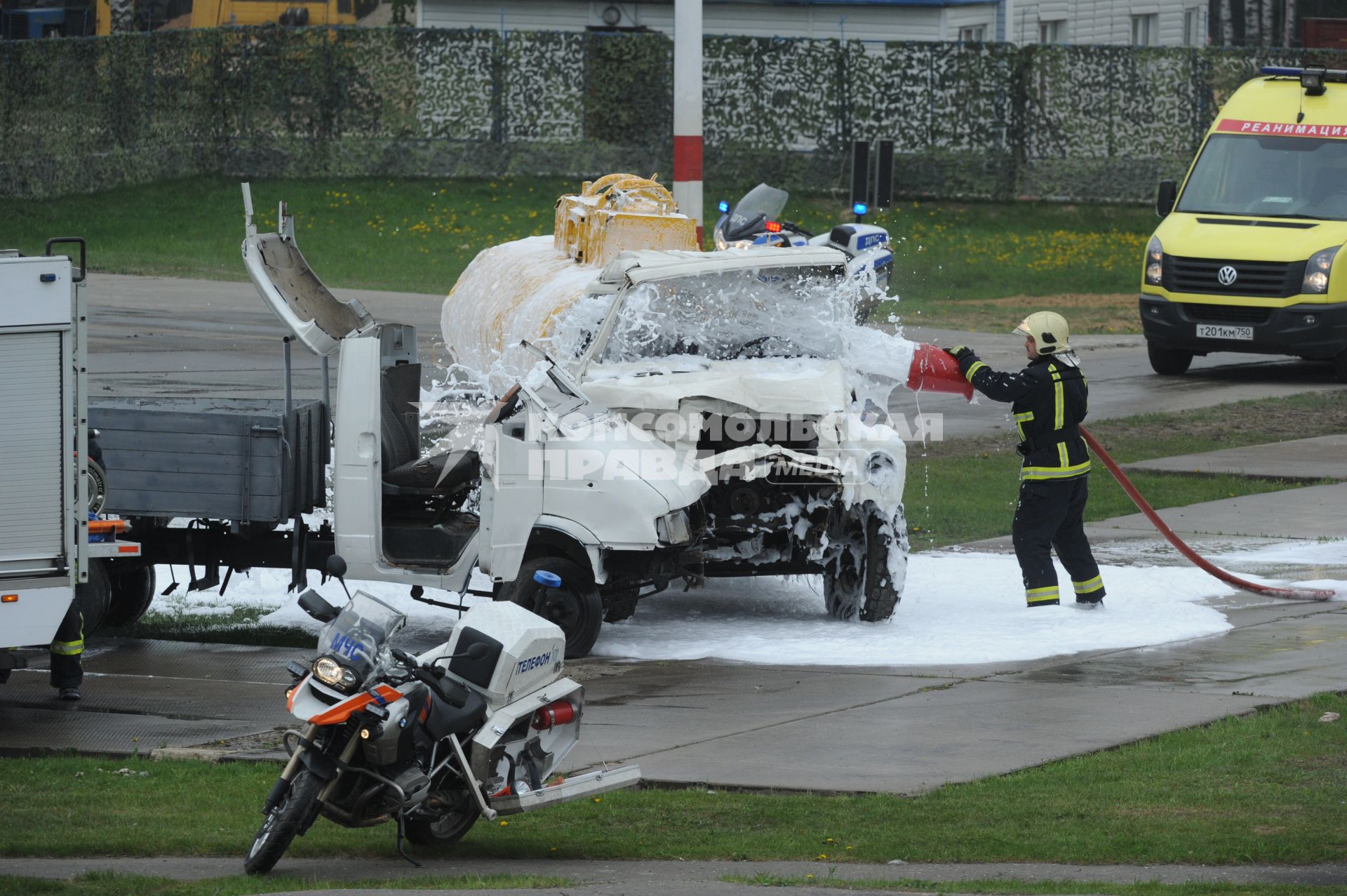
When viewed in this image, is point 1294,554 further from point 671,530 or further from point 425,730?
point 425,730

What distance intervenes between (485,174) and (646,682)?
28546mm

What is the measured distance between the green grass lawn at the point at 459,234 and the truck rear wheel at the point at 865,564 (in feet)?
52.3

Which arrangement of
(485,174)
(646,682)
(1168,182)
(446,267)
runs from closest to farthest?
1. (646,682)
2. (1168,182)
3. (446,267)
4. (485,174)

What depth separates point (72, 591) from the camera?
9.12 m

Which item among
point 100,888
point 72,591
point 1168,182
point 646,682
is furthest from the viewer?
point 1168,182

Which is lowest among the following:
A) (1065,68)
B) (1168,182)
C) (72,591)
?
(72,591)

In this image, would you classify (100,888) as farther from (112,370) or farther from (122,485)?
(112,370)

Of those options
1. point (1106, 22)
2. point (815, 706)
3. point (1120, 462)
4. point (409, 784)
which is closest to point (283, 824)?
point (409, 784)

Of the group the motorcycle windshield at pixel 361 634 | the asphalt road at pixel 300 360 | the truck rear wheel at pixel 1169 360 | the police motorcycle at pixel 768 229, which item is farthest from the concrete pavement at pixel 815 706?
the police motorcycle at pixel 768 229

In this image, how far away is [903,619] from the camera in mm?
11219

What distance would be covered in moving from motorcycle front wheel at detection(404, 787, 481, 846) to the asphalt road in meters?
11.7

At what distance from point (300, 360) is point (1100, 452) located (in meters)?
12.4

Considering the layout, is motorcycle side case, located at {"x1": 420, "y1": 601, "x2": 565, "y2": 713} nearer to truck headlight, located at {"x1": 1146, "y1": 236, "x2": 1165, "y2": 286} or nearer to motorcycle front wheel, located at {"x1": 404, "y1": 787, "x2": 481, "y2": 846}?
motorcycle front wheel, located at {"x1": 404, "y1": 787, "x2": 481, "y2": 846}

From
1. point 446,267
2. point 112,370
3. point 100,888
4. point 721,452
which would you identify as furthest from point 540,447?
point 446,267
